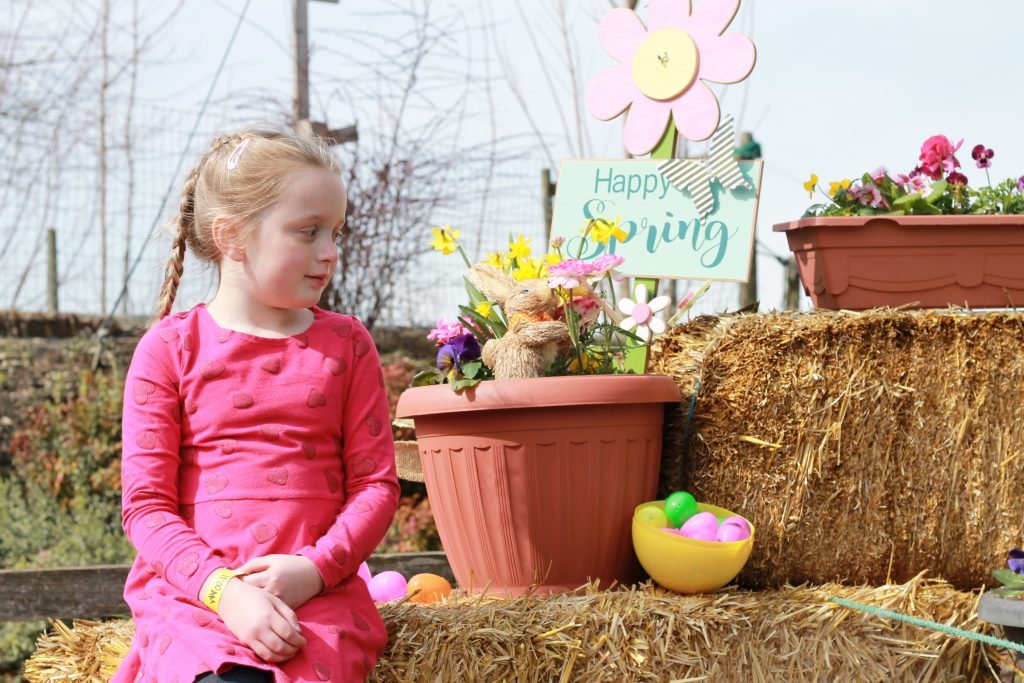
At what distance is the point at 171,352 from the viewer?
1.73 m

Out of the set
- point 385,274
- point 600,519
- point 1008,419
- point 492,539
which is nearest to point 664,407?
point 600,519

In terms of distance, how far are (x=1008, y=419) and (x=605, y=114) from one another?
1.19 m

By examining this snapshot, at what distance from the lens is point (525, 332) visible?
2.23 m

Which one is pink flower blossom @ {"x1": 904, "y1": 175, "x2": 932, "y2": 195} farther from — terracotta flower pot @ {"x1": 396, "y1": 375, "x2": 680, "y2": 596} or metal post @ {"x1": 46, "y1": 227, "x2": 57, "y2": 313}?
metal post @ {"x1": 46, "y1": 227, "x2": 57, "y2": 313}

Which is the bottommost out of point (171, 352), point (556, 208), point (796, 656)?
point (796, 656)

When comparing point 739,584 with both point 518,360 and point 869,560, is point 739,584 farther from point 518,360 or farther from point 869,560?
point 518,360

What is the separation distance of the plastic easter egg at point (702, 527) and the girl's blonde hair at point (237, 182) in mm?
1013

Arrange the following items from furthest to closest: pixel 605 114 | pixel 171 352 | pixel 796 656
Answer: pixel 605 114 → pixel 796 656 → pixel 171 352

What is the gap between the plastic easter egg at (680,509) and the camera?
2234mm

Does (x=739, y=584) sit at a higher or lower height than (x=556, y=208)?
lower

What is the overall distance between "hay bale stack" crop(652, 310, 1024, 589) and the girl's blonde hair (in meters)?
1.06

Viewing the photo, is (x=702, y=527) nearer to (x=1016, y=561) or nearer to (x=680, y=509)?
(x=680, y=509)

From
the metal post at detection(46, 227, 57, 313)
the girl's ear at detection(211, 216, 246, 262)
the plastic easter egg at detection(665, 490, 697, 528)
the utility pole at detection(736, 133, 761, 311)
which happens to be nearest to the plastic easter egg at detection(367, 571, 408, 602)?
the plastic easter egg at detection(665, 490, 697, 528)

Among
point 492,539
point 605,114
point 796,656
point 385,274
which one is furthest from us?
point 385,274
